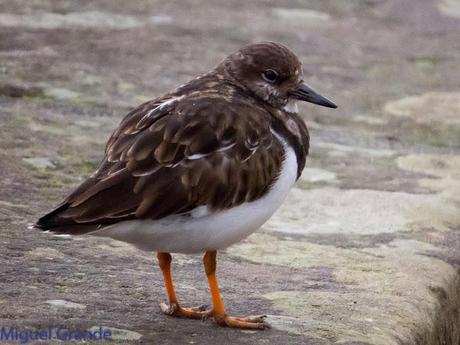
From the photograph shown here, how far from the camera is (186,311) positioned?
392 cm

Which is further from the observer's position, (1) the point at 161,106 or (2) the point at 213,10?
(2) the point at 213,10

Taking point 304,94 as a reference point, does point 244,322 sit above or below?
below

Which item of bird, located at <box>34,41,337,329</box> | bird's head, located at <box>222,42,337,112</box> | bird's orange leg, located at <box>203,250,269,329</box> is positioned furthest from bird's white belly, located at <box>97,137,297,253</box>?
bird's head, located at <box>222,42,337,112</box>

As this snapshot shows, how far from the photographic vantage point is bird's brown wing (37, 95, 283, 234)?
3.63m

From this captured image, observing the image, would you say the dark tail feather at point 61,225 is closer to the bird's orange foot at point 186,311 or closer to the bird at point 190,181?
the bird at point 190,181

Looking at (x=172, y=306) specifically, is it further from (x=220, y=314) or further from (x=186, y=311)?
(x=220, y=314)

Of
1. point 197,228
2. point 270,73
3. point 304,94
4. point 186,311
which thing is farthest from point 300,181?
point 197,228

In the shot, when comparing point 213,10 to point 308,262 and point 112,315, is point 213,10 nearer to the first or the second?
point 308,262

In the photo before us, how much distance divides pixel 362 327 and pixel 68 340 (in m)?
1.04

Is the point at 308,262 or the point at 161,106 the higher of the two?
the point at 161,106

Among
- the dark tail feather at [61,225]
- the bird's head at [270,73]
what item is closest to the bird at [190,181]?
the dark tail feather at [61,225]

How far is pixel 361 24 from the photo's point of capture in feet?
26.3

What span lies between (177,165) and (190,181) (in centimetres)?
7

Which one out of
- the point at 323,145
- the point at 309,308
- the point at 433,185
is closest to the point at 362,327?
the point at 309,308
